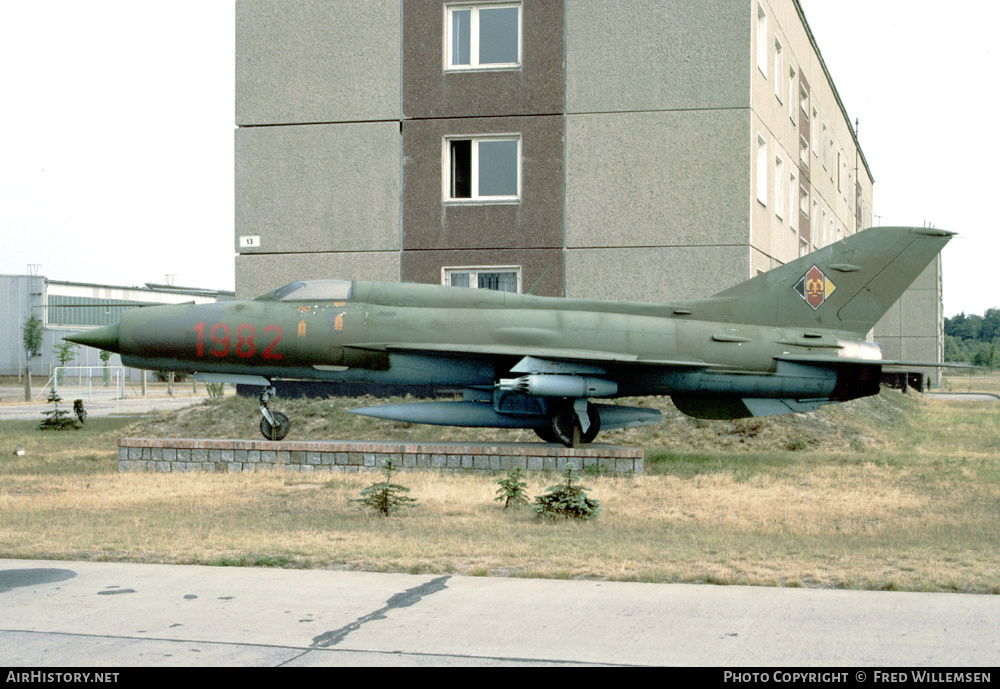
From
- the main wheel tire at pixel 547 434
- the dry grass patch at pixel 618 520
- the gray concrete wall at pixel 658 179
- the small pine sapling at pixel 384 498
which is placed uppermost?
the gray concrete wall at pixel 658 179

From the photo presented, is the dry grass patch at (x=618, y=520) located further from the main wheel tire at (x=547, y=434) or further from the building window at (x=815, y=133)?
the building window at (x=815, y=133)

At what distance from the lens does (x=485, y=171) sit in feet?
68.1

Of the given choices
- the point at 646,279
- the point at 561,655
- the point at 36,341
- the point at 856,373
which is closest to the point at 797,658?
the point at 561,655

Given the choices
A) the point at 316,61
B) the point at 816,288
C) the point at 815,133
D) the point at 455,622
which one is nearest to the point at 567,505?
the point at 455,622

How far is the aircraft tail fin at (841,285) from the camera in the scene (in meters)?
15.3

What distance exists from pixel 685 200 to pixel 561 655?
15.7m

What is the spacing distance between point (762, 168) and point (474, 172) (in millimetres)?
6536

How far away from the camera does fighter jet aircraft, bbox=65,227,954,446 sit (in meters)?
14.4

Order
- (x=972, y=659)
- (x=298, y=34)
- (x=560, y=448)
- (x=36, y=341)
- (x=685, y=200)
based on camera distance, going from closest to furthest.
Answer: (x=972, y=659)
(x=560, y=448)
(x=685, y=200)
(x=298, y=34)
(x=36, y=341)

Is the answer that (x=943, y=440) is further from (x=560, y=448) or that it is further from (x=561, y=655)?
(x=561, y=655)

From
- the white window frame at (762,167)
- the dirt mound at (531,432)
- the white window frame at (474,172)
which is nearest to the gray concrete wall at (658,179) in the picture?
the white window frame at (474,172)

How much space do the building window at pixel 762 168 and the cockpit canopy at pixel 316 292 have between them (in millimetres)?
10467

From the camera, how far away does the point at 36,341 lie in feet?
204

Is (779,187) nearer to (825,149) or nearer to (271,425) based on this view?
(825,149)
